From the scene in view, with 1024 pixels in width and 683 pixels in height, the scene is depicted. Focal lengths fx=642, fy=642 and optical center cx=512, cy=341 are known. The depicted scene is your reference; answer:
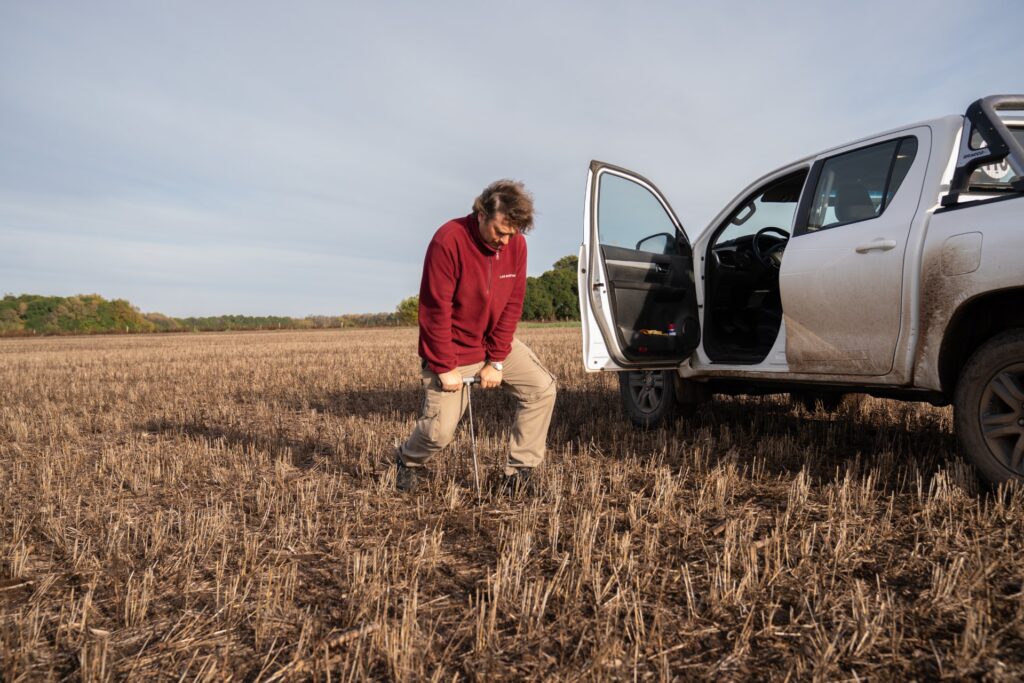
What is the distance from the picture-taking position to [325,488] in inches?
159

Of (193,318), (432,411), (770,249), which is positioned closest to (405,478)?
(432,411)

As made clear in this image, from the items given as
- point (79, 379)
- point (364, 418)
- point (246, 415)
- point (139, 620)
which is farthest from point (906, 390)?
point (79, 379)

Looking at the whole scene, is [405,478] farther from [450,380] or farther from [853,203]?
[853,203]

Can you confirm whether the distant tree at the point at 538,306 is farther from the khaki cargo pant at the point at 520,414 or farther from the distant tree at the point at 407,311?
the khaki cargo pant at the point at 520,414

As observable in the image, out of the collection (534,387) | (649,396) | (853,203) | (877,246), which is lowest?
(649,396)

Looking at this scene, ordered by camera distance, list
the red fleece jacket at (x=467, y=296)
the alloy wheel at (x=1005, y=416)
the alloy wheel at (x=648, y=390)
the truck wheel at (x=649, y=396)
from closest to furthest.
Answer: the alloy wheel at (x=1005, y=416) < the red fleece jacket at (x=467, y=296) < the truck wheel at (x=649, y=396) < the alloy wheel at (x=648, y=390)

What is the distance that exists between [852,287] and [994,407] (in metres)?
0.91

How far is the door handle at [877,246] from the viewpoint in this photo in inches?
133

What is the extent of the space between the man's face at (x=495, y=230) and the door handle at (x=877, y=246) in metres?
1.93

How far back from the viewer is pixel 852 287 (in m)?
3.59

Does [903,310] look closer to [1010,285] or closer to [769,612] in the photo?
[1010,285]

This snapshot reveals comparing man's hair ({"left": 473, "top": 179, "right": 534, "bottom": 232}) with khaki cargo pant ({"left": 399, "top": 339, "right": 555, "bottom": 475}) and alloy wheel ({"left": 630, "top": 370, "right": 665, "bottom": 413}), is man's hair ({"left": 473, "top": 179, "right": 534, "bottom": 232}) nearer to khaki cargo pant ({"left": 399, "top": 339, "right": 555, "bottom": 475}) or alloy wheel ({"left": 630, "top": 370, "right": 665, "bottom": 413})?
khaki cargo pant ({"left": 399, "top": 339, "right": 555, "bottom": 475})

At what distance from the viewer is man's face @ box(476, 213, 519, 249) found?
319cm

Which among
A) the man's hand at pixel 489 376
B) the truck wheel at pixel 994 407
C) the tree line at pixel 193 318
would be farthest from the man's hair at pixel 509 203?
the tree line at pixel 193 318
